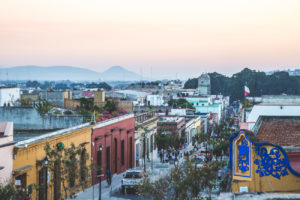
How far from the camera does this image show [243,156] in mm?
12156

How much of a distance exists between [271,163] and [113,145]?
820 inches

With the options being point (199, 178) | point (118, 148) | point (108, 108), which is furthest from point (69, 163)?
point (108, 108)

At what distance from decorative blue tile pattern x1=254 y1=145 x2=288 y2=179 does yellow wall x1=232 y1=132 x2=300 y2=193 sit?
0.27 feet

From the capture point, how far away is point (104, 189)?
27109 millimetres

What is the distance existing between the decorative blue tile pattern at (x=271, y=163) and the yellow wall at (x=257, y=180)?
0.27 ft

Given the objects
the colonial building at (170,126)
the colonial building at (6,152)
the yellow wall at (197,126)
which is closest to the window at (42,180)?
the colonial building at (6,152)

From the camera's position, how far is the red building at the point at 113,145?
2835 centimetres

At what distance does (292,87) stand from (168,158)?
163 m

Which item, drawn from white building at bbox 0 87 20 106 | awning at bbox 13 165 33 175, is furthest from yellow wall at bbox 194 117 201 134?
awning at bbox 13 165 33 175

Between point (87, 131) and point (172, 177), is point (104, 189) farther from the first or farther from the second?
point (172, 177)

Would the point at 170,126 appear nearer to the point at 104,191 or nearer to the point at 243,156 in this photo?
the point at 104,191

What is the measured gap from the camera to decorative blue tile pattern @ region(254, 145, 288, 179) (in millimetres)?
11688

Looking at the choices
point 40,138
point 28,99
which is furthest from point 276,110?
point 28,99

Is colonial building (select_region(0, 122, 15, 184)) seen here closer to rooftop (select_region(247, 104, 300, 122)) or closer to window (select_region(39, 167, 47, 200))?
window (select_region(39, 167, 47, 200))
